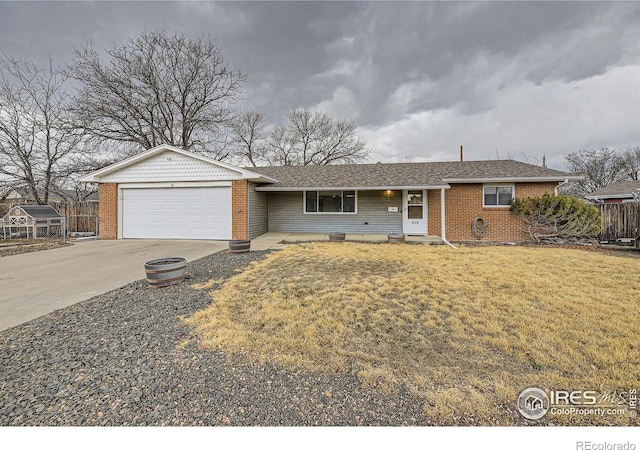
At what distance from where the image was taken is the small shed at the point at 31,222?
420 inches

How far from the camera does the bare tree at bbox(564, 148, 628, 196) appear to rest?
27.1 meters

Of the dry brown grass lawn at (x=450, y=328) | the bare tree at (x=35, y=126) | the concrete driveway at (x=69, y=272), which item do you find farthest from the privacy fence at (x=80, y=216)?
the dry brown grass lawn at (x=450, y=328)

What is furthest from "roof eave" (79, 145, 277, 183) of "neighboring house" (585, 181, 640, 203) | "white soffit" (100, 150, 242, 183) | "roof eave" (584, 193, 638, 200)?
"neighboring house" (585, 181, 640, 203)

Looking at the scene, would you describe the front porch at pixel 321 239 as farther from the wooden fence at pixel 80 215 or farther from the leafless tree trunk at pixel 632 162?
the leafless tree trunk at pixel 632 162

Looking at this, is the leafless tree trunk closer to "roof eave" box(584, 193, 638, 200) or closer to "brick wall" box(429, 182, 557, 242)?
"roof eave" box(584, 193, 638, 200)

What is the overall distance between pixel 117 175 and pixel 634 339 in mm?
14216

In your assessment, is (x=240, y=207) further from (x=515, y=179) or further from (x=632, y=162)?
(x=632, y=162)

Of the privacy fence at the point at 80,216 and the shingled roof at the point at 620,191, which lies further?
the shingled roof at the point at 620,191

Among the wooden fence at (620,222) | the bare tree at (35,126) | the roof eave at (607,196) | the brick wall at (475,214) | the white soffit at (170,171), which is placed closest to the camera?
the wooden fence at (620,222)

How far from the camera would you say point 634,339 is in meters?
2.61

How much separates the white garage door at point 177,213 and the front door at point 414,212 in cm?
740

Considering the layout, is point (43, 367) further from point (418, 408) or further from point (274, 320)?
point (418, 408)

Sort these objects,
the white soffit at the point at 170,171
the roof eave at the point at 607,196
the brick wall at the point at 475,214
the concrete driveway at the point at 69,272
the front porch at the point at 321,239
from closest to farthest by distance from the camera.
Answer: the concrete driveway at the point at 69,272, the front porch at the point at 321,239, the white soffit at the point at 170,171, the brick wall at the point at 475,214, the roof eave at the point at 607,196

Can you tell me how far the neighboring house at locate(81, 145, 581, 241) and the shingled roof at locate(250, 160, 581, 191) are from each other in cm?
4
